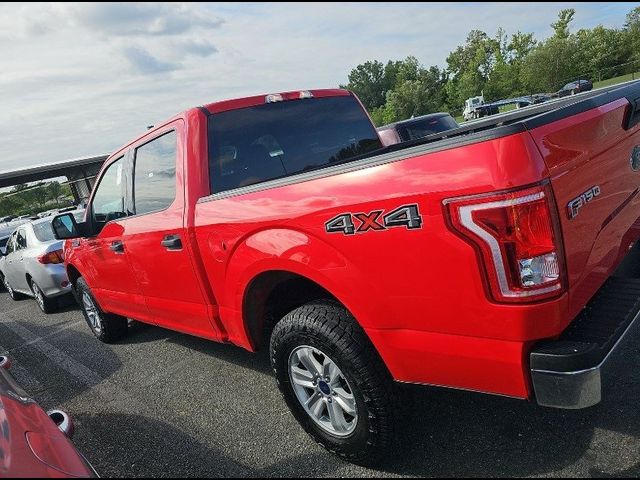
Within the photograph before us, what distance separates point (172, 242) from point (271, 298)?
30.7 inches

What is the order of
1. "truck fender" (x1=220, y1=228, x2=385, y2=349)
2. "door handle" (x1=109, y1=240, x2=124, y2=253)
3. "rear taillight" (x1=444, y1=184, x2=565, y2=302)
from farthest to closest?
"door handle" (x1=109, y1=240, x2=124, y2=253)
"truck fender" (x1=220, y1=228, x2=385, y2=349)
"rear taillight" (x1=444, y1=184, x2=565, y2=302)

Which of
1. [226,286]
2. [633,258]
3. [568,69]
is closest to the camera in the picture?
[633,258]

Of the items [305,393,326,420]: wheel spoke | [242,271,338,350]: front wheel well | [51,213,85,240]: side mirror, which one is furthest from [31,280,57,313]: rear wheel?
[305,393,326,420]: wheel spoke

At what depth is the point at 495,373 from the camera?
191cm

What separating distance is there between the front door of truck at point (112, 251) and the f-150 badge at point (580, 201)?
3.12m

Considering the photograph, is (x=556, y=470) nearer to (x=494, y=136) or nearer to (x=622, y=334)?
(x=622, y=334)

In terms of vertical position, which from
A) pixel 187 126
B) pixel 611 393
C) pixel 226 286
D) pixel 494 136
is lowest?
pixel 611 393

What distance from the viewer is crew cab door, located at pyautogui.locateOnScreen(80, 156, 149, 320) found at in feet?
13.1

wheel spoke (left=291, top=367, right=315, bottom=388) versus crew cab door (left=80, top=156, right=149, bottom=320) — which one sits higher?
crew cab door (left=80, top=156, right=149, bottom=320)

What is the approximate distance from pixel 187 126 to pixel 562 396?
257 cm

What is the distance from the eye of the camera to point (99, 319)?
504 cm

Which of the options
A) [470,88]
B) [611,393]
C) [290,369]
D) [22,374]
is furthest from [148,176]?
[470,88]

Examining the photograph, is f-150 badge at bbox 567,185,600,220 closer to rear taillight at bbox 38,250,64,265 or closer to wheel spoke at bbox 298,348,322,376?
wheel spoke at bbox 298,348,322,376

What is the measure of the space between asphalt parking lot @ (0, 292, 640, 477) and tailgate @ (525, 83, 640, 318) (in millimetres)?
822
